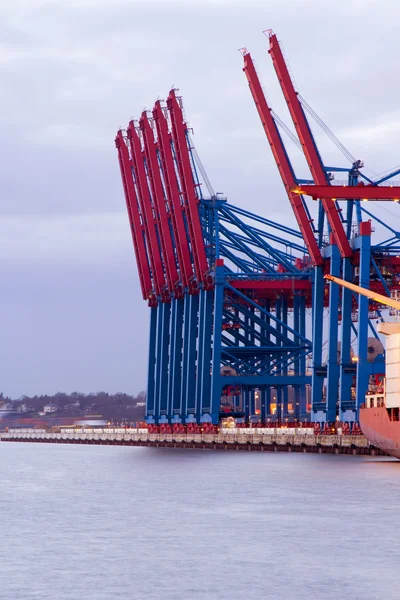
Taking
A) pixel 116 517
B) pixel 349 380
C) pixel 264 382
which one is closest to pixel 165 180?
pixel 264 382

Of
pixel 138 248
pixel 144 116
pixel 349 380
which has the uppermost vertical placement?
pixel 144 116

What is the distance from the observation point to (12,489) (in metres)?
60.7

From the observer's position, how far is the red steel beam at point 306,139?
88.3 meters

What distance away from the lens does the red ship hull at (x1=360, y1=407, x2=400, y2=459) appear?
6750 cm

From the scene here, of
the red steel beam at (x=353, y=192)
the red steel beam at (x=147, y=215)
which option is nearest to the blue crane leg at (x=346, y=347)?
Result: the red steel beam at (x=353, y=192)

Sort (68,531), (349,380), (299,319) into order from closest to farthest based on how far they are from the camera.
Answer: (68,531), (349,380), (299,319)

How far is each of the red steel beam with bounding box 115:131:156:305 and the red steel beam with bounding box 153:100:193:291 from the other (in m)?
11.3

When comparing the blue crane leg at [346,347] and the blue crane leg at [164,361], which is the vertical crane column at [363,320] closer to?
the blue crane leg at [346,347]

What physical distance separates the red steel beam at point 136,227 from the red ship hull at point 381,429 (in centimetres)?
5674

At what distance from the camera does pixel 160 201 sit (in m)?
120

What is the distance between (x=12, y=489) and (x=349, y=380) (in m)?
33.6

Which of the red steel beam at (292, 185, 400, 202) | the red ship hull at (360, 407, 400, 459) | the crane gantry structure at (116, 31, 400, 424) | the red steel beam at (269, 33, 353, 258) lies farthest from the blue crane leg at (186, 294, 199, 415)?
the red ship hull at (360, 407, 400, 459)

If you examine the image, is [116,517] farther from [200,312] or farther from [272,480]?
[200,312]

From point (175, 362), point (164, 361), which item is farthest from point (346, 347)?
point (164, 361)
